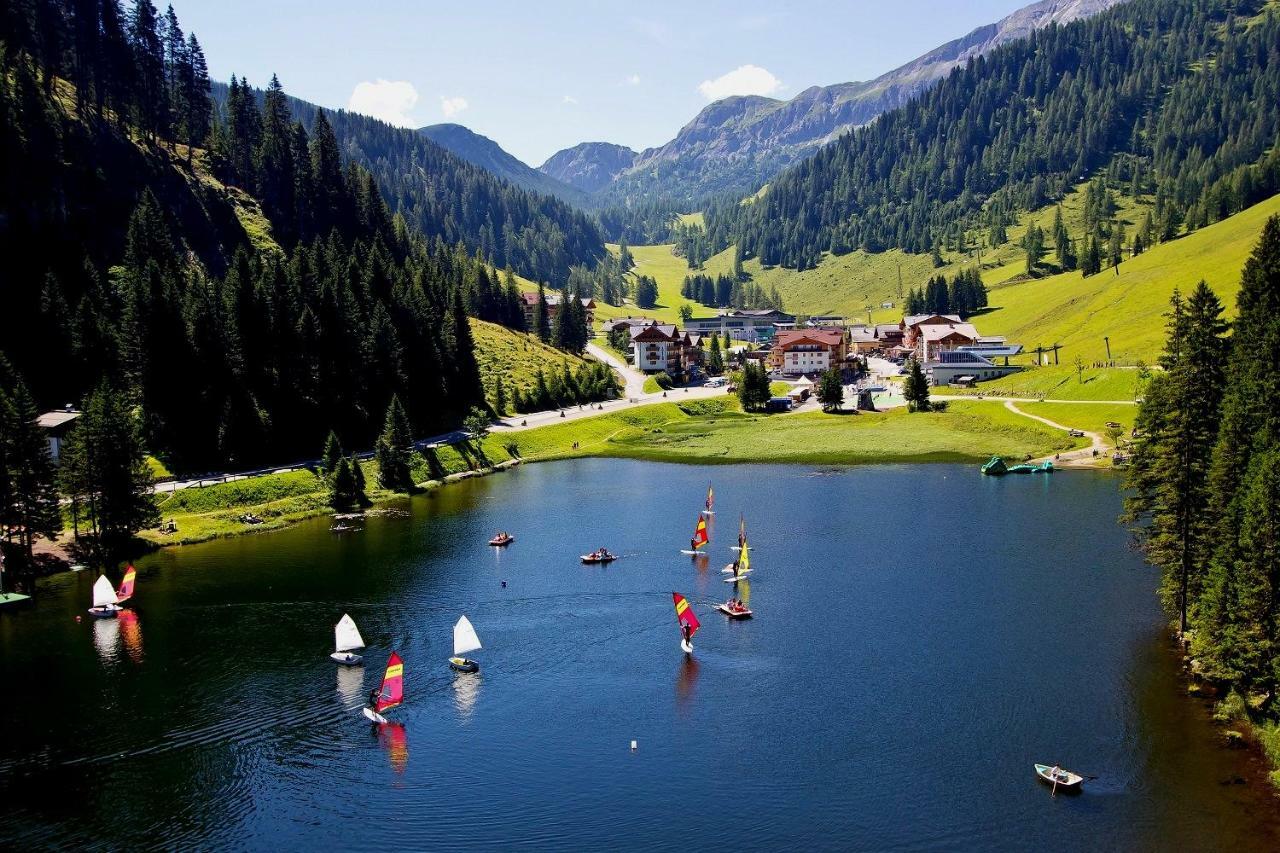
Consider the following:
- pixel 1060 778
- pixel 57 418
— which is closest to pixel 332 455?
pixel 57 418

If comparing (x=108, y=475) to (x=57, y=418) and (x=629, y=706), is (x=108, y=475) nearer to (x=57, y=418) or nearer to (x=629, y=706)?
(x=57, y=418)

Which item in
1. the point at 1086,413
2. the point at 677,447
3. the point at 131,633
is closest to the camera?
the point at 131,633

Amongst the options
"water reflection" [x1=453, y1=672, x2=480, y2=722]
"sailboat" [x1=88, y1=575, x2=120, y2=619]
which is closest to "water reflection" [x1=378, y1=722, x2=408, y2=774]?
"water reflection" [x1=453, y1=672, x2=480, y2=722]

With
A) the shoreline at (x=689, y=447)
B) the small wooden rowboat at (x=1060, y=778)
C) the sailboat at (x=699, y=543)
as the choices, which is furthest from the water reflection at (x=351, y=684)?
the shoreline at (x=689, y=447)

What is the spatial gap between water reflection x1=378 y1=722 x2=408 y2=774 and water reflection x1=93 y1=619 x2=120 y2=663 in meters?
23.9

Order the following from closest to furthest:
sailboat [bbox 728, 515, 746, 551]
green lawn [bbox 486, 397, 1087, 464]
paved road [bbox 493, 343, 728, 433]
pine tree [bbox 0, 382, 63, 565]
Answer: sailboat [bbox 728, 515, 746, 551] < pine tree [bbox 0, 382, 63, 565] < green lawn [bbox 486, 397, 1087, 464] < paved road [bbox 493, 343, 728, 433]

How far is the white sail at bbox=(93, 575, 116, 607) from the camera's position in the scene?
72.2m

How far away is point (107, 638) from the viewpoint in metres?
66.4

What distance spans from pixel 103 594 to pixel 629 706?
153ft

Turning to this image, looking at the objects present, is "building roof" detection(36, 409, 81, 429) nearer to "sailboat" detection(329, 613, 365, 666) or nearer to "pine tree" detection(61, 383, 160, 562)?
"pine tree" detection(61, 383, 160, 562)

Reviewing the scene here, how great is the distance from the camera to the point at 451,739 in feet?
166

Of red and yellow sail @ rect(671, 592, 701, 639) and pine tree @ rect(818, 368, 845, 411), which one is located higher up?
pine tree @ rect(818, 368, 845, 411)

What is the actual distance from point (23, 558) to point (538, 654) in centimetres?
5204

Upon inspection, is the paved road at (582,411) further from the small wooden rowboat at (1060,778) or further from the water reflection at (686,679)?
the small wooden rowboat at (1060,778)
